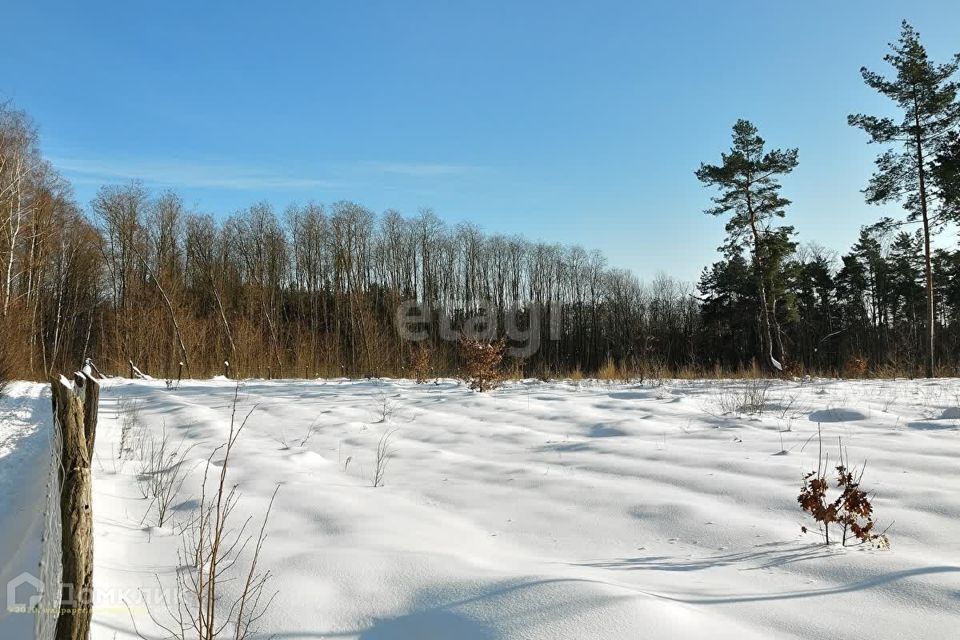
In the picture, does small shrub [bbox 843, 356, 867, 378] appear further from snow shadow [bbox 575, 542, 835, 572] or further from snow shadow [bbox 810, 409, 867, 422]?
snow shadow [bbox 575, 542, 835, 572]

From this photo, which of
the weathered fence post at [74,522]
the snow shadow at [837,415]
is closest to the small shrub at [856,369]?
the snow shadow at [837,415]

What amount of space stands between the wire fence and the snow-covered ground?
0.26m

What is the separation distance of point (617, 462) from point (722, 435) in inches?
59.4

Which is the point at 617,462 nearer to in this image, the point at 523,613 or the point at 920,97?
the point at 523,613

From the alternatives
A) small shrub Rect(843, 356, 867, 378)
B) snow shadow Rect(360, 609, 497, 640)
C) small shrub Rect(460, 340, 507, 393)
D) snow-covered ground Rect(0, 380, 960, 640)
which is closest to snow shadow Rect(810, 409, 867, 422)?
snow-covered ground Rect(0, 380, 960, 640)

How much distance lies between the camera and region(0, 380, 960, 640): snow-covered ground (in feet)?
6.62

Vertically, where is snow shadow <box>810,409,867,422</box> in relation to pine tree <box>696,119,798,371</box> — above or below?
below

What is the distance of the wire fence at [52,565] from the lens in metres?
1.90

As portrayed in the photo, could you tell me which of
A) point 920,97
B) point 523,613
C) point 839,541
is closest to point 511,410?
point 839,541

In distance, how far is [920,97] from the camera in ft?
49.0

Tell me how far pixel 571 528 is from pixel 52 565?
2.47m

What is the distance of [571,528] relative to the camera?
325cm

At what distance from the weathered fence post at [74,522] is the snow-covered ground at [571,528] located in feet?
1.23

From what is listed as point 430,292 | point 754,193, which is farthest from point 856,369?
point 430,292
